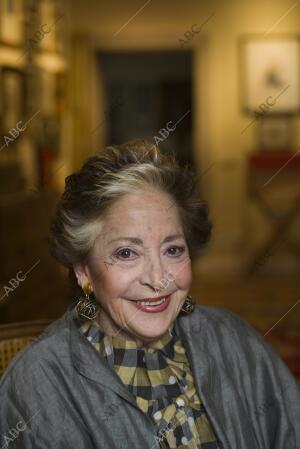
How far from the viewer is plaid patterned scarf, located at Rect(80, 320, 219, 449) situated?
5.21ft

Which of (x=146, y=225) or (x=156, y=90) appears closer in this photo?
(x=146, y=225)

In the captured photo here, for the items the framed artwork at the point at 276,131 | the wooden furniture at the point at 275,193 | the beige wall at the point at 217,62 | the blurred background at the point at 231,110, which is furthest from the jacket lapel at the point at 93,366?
the framed artwork at the point at 276,131

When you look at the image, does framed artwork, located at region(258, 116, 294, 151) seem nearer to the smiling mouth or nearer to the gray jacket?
the gray jacket

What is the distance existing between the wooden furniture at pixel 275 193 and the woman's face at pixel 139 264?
5460 mm

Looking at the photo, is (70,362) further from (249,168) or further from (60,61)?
(249,168)

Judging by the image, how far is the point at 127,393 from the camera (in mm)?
1532

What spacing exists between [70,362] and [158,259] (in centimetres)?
29

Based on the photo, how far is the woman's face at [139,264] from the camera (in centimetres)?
159

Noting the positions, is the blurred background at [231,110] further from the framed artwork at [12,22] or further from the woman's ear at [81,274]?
the woman's ear at [81,274]

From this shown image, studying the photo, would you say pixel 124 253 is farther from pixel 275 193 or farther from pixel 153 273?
pixel 275 193

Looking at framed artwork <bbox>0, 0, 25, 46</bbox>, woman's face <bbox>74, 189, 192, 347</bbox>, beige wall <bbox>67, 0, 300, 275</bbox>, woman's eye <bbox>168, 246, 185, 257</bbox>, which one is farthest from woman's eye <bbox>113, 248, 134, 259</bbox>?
beige wall <bbox>67, 0, 300, 275</bbox>

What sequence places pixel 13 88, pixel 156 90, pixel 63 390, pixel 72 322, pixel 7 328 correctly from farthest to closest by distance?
pixel 156 90
pixel 13 88
pixel 7 328
pixel 72 322
pixel 63 390

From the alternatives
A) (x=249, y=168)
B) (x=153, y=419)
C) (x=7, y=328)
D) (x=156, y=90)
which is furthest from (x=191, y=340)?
(x=156, y=90)

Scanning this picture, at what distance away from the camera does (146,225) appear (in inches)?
62.7
